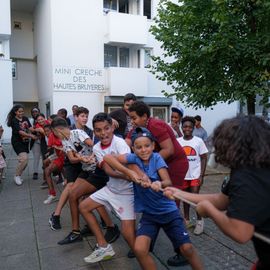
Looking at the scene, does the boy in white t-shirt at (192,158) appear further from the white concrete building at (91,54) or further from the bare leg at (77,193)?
the white concrete building at (91,54)

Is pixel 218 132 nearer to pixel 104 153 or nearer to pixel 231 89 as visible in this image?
pixel 104 153

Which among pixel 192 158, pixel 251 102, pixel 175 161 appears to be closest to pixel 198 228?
pixel 192 158

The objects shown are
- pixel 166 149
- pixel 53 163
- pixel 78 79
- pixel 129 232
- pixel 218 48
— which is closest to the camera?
pixel 129 232

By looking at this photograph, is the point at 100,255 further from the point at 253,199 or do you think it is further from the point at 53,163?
the point at 53,163

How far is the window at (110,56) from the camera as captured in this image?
53.7ft

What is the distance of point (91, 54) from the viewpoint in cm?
1554

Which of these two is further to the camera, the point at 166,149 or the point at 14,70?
the point at 14,70

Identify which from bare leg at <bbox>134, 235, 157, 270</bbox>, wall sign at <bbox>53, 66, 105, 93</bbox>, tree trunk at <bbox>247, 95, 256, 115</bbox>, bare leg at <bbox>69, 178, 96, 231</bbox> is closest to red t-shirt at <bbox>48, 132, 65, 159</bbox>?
bare leg at <bbox>69, 178, 96, 231</bbox>

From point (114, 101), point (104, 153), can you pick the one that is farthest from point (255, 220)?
point (114, 101)

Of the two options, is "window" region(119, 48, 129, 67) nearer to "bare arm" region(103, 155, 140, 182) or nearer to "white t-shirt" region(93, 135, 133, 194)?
"white t-shirt" region(93, 135, 133, 194)

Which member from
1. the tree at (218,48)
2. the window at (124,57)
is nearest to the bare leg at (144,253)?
the tree at (218,48)

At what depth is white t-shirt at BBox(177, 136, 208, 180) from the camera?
4566mm

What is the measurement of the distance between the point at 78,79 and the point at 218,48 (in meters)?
8.89

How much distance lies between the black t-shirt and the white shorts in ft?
5.46
